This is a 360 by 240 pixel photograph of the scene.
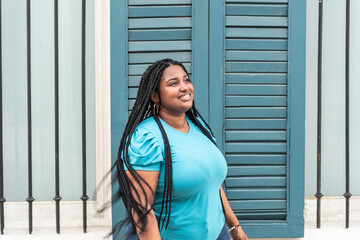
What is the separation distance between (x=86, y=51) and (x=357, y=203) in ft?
8.07

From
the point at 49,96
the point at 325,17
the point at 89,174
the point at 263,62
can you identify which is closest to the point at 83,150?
the point at 89,174

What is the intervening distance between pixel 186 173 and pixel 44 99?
1.90m

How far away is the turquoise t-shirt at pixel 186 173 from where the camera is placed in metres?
1.57

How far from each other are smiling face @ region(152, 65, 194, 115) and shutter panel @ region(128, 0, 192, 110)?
85 centimetres

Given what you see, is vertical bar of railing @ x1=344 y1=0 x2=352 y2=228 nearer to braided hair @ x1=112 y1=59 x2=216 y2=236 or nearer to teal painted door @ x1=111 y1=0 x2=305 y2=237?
teal painted door @ x1=111 y1=0 x2=305 y2=237

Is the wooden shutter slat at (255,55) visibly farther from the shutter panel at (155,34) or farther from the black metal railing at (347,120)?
the black metal railing at (347,120)

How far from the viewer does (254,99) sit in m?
2.61

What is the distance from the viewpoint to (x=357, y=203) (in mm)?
3242

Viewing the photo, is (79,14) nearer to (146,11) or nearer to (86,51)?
(86,51)

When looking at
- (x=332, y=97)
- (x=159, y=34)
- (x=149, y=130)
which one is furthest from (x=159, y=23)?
(x=332, y=97)

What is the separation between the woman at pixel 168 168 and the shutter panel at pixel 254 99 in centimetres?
86

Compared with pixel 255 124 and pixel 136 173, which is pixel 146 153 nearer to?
pixel 136 173

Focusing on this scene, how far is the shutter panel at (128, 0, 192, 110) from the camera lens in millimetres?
2562

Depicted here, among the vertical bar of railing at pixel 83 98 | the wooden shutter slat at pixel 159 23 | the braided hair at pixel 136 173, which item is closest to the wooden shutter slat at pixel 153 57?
the wooden shutter slat at pixel 159 23
